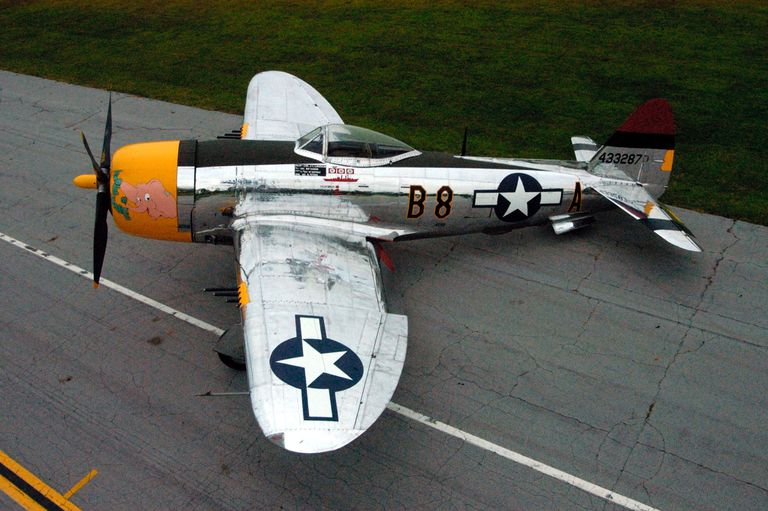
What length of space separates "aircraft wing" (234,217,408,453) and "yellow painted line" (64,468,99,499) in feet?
8.01

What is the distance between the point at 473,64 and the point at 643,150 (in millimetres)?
8114

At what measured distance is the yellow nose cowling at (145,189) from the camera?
362 inches

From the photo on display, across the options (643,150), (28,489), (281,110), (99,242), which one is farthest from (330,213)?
(643,150)

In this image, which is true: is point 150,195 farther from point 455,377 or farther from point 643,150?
point 643,150

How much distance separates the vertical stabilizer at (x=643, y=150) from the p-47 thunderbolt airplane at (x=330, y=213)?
0.02 meters

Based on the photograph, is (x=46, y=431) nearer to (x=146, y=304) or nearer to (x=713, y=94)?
(x=146, y=304)

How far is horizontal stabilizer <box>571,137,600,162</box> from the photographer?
12.3 meters

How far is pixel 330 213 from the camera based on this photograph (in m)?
9.72

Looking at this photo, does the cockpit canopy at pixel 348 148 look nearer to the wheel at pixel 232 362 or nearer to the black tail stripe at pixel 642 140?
the wheel at pixel 232 362

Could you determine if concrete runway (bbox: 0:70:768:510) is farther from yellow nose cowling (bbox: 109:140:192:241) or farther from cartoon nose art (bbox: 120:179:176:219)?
cartoon nose art (bbox: 120:179:176:219)

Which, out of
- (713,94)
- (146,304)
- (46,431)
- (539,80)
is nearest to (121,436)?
(46,431)

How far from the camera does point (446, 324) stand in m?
9.66

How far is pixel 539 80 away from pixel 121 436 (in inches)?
548

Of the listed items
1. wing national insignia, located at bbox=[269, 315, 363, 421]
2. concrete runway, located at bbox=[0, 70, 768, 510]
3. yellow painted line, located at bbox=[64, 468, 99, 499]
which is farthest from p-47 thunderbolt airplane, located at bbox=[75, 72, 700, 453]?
yellow painted line, located at bbox=[64, 468, 99, 499]
